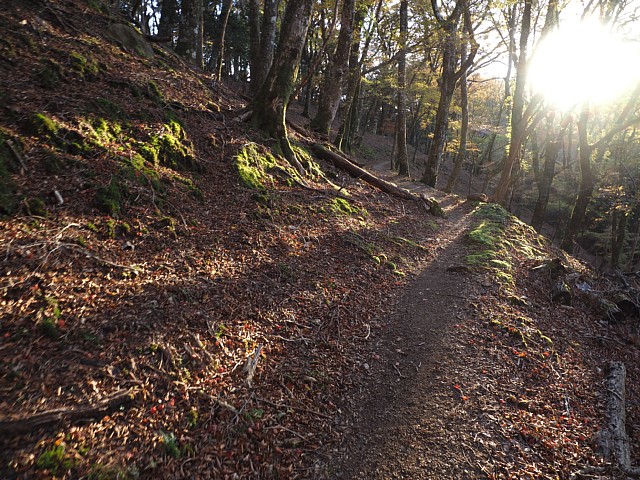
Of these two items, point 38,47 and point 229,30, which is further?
point 229,30

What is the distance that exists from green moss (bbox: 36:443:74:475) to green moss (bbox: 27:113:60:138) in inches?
152

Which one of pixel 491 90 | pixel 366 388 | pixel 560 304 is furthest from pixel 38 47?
pixel 491 90

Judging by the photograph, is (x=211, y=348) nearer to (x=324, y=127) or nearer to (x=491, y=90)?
(x=324, y=127)

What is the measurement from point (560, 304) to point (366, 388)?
19.8 feet

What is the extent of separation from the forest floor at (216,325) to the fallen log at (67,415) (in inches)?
0.5

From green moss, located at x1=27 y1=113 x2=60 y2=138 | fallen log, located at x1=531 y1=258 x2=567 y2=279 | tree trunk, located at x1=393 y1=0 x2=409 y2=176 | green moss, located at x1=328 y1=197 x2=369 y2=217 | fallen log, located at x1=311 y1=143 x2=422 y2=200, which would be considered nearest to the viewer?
green moss, located at x1=27 y1=113 x2=60 y2=138

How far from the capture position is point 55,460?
85.3 inches

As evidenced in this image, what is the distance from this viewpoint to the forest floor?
8.75 ft

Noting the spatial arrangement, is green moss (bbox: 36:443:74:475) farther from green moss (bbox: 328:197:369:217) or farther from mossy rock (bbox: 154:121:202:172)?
green moss (bbox: 328:197:369:217)

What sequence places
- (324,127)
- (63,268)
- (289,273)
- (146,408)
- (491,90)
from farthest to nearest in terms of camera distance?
(491,90), (324,127), (289,273), (63,268), (146,408)

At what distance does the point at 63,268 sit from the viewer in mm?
3297

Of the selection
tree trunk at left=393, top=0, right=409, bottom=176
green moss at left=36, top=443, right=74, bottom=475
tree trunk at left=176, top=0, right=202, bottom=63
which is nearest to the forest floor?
green moss at left=36, top=443, right=74, bottom=475

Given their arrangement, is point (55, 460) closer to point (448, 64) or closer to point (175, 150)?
point (175, 150)

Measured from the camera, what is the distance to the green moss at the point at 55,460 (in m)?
2.12
